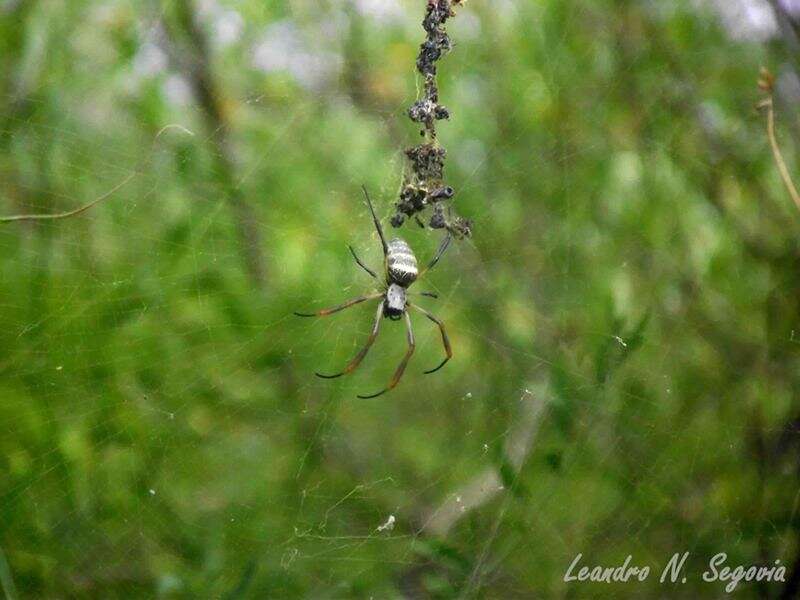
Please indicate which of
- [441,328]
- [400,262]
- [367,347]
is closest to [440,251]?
[400,262]

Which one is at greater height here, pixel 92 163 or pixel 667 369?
pixel 92 163

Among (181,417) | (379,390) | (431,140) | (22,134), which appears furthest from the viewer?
(379,390)

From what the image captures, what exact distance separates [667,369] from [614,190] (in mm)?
649

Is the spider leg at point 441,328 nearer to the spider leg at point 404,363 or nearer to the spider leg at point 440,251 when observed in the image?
the spider leg at point 404,363

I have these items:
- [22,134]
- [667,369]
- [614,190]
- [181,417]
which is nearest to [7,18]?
[22,134]

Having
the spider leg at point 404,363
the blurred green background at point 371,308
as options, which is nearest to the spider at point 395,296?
the spider leg at point 404,363

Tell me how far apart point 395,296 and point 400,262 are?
0.70ft

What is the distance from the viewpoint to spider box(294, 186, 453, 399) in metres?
2.19

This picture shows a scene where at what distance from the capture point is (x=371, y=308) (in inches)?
100

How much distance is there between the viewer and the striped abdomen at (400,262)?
2180 mm

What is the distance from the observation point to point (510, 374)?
8.64ft

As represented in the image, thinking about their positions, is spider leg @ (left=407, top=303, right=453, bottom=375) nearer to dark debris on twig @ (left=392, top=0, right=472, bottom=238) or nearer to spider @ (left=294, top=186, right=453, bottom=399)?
spider @ (left=294, top=186, right=453, bottom=399)

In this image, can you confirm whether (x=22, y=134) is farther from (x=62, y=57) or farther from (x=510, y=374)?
(x=510, y=374)

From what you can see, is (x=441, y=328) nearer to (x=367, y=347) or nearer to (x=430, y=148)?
(x=367, y=347)
